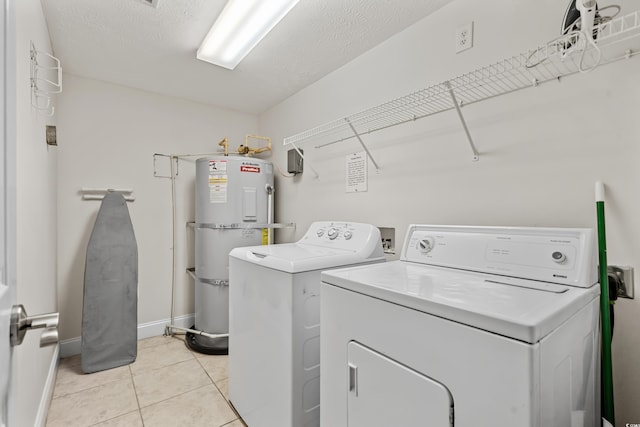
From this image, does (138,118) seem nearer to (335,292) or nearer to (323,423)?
(335,292)

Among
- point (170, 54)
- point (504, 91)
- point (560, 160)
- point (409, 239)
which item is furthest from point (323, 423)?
point (170, 54)

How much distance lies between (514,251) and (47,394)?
2673 millimetres

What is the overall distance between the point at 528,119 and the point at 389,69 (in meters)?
0.92

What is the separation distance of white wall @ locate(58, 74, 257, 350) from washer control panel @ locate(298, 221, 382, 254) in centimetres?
159

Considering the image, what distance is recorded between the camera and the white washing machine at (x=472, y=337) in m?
0.68

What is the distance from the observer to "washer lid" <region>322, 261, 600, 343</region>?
0.69 meters

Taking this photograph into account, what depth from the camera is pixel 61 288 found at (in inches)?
→ 96.6

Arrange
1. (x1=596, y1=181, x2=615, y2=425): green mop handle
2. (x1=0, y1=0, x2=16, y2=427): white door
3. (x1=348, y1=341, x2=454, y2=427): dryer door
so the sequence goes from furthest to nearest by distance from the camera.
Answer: (x1=596, y1=181, x2=615, y2=425): green mop handle
(x1=348, y1=341, x2=454, y2=427): dryer door
(x1=0, y1=0, x2=16, y2=427): white door

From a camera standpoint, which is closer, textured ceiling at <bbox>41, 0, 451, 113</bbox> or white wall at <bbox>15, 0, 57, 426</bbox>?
white wall at <bbox>15, 0, 57, 426</bbox>

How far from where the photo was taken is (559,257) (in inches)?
40.6

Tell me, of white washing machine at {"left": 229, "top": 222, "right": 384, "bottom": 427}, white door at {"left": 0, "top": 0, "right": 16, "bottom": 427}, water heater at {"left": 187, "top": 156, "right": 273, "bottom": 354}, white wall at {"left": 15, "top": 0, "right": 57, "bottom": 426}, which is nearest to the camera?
white door at {"left": 0, "top": 0, "right": 16, "bottom": 427}

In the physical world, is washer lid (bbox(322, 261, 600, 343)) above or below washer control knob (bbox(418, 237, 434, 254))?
below

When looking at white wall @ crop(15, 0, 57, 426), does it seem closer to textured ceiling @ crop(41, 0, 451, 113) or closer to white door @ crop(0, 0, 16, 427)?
textured ceiling @ crop(41, 0, 451, 113)

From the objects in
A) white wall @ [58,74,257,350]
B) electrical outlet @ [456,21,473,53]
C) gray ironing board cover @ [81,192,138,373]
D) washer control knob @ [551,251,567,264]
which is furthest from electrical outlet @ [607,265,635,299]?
white wall @ [58,74,257,350]
